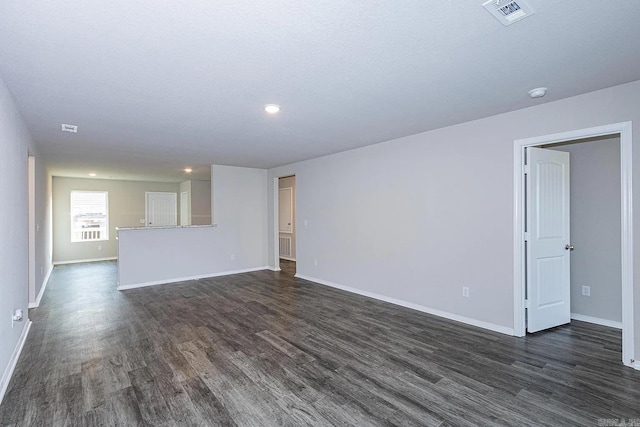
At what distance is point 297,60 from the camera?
2.17m

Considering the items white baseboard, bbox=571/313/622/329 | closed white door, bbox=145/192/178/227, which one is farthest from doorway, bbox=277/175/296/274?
white baseboard, bbox=571/313/622/329

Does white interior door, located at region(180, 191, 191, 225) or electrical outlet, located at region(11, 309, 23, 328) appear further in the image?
white interior door, located at region(180, 191, 191, 225)

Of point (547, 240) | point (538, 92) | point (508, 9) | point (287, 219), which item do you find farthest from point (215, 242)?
point (508, 9)

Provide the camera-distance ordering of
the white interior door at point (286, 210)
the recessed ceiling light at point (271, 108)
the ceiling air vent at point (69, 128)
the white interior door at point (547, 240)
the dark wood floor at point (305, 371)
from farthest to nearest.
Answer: the white interior door at point (286, 210)
the ceiling air vent at point (69, 128)
the white interior door at point (547, 240)
the recessed ceiling light at point (271, 108)
the dark wood floor at point (305, 371)

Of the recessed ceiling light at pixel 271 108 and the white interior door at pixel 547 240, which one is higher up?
the recessed ceiling light at pixel 271 108

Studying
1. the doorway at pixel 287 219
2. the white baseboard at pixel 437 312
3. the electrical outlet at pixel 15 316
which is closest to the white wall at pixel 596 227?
the white baseboard at pixel 437 312

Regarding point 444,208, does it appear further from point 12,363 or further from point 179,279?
point 179,279

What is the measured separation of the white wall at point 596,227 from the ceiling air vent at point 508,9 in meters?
2.80

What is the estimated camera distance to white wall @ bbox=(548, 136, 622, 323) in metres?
3.56

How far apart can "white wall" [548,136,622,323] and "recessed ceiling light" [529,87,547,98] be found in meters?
1.46

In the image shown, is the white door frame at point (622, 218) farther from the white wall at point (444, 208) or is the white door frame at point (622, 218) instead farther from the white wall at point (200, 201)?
the white wall at point (200, 201)

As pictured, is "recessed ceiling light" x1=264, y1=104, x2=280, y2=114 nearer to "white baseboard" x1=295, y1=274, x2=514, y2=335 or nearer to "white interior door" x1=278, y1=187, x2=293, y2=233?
"white baseboard" x1=295, y1=274, x2=514, y2=335

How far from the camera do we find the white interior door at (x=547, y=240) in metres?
3.38

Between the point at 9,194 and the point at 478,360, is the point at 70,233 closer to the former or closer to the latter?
the point at 9,194
